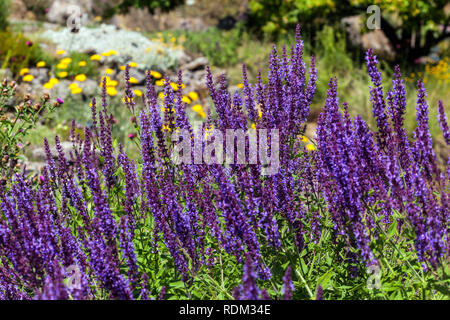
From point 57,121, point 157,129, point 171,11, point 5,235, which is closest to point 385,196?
point 157,129

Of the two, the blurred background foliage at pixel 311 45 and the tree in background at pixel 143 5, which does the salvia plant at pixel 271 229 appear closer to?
the blurred background foliage at pixel 311 45

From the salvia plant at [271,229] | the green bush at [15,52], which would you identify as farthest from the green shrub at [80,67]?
the salvia plant at [271,229]

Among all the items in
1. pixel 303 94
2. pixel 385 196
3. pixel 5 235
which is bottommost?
pixel 5 235

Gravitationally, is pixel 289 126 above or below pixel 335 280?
above

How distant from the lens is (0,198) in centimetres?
328

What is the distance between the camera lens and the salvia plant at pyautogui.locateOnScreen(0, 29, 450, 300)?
257cm

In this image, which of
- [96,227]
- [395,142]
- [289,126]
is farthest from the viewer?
[289,126]

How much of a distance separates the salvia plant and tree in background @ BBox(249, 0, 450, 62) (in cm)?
956

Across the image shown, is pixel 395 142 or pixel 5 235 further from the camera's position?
pixel 395 142

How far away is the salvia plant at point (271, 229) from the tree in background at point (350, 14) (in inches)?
377

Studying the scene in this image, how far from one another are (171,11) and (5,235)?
1615 cm

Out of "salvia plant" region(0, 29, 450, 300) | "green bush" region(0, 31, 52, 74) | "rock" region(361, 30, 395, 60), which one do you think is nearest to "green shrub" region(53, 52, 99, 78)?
"green bush" region(0, 31, 52, 74)
